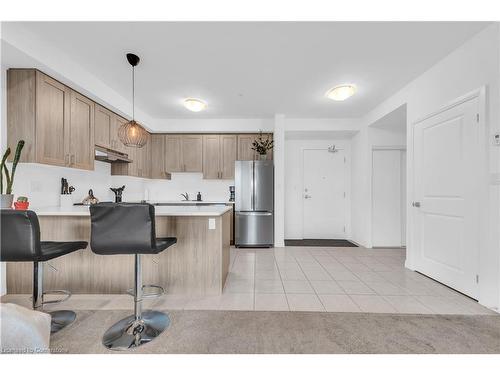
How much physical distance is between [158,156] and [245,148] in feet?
6.05

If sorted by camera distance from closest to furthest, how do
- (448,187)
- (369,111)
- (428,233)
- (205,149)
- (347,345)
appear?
(347,345), (448,187), (428,233), (369,111), (205,149)

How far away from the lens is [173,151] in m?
4.80

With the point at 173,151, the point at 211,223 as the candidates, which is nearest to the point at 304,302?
the point at 211,223

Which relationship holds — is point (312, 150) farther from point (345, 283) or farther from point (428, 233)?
point (345, 283)

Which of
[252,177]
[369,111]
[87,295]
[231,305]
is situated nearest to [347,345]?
[231,305]

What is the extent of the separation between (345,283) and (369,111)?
3201mm

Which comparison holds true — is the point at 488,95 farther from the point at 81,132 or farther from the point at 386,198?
the point at 81,132

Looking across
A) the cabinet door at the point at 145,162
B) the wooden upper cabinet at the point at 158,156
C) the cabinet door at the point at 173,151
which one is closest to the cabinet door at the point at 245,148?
the cabinet door at the point at 173,151

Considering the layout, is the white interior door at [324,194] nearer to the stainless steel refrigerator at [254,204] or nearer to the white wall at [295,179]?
the white wall at [295,179]

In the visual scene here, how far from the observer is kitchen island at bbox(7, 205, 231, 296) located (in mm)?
2322

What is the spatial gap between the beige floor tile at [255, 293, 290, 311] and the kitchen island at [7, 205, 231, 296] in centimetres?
43

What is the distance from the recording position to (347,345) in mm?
1583

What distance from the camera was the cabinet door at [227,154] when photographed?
475 cm

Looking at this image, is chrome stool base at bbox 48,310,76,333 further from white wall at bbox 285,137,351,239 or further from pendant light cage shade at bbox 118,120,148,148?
white wall at bbox 285,137,351,239
